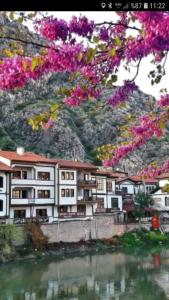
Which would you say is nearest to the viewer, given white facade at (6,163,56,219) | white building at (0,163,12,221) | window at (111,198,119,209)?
white building at (0,163,12,221)

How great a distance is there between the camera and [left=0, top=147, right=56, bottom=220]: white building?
1838 inches

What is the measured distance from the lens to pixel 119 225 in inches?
2164

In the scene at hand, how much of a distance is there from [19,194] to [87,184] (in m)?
10.8

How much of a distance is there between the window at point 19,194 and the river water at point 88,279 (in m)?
9.76

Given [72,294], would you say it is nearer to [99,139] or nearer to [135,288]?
[135,288]

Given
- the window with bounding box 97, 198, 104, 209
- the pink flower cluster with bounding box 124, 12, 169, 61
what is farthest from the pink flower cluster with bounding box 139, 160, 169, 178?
the window with bounding box 97, 198, 104, 209

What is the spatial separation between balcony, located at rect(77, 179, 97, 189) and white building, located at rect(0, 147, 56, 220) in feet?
15.0

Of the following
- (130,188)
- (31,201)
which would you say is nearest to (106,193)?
(130,188)

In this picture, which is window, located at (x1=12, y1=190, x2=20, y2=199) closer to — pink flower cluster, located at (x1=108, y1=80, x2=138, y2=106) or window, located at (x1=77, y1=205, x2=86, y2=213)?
window, located at (x1=77, y1=205, x2=86, y2=213)

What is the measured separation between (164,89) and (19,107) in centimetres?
9612

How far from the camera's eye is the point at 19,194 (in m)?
47.2

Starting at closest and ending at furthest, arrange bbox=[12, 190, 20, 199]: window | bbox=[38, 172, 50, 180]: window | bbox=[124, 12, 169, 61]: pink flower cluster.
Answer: bbox=[124, 12, 169, 61]: pink flower cluster → bbox=[12, 190, 20, 199]: window → bbox=[38, 172, 50, 180]: window

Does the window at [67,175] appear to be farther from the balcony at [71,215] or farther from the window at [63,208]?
the balcony at [71,215]
